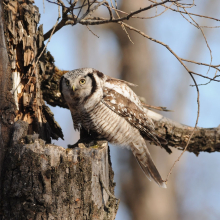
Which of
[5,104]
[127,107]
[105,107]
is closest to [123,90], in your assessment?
[127,107]

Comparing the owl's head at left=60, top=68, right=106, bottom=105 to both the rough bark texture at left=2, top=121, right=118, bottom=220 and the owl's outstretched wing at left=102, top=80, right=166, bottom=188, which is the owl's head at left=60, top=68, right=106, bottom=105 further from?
the rough bark texture at left=2, top=121, right=118, bottom=220

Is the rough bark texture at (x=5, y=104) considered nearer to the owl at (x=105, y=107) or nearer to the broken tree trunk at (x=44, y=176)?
the broken tree trunk at (x=44, y=176)

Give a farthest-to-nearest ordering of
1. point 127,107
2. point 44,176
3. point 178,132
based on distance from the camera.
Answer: point 178,132, point 127,107, point 44,176

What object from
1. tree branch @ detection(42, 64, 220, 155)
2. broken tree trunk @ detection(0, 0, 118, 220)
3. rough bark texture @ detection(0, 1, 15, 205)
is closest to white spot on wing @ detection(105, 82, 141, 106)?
tree branch @ detection(42, 64, 220, 155)

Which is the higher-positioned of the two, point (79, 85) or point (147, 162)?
point (79, 85)

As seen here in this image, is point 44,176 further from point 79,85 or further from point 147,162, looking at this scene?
point 147,162


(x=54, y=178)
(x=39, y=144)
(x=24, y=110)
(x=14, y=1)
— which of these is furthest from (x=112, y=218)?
(x=14, y=1)

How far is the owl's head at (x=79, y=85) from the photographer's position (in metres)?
3.50

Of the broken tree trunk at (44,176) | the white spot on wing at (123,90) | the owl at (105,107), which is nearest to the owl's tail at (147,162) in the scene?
the owl at (105,107)

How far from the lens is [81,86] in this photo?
355 cm

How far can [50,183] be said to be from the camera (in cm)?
210

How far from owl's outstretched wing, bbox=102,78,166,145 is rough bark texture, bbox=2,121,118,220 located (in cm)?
140

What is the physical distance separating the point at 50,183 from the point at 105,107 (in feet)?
5.29

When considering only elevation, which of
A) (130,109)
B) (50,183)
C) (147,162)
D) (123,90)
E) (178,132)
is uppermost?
(123,90)
